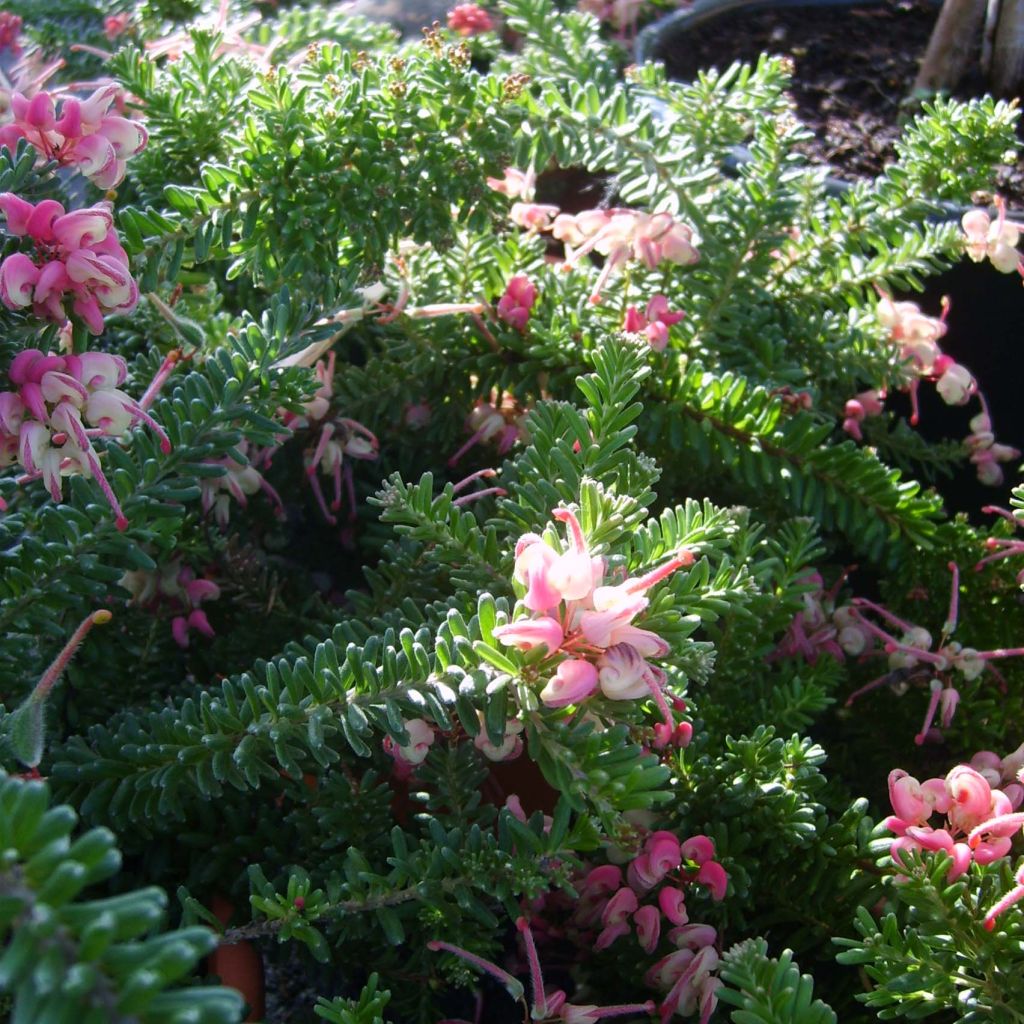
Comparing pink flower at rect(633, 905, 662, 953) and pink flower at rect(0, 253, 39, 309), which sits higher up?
pink flower at rect(0, 253, 39, 309)

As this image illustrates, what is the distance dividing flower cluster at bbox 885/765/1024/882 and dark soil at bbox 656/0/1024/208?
2.39 feet

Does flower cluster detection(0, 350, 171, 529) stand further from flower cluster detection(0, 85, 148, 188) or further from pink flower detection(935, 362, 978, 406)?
pink flower detection(935, 362, 978, 406)

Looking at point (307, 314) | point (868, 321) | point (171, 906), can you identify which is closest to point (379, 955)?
point (171, 906)

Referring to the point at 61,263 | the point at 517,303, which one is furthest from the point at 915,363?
the point at 61,263

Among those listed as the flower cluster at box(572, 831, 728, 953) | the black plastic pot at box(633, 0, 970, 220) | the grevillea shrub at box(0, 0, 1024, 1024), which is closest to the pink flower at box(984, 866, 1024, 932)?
the grevillea shrub at box(0, 0, 1024, 1024)

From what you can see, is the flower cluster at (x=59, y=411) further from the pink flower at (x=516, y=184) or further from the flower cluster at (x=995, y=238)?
the flower cluster at (x=995, y=238)

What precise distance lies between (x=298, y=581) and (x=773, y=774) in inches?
14.5

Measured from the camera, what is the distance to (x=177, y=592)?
0.70 m

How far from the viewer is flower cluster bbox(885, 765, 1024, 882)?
0.51 m

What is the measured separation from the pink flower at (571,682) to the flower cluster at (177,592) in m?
0.33

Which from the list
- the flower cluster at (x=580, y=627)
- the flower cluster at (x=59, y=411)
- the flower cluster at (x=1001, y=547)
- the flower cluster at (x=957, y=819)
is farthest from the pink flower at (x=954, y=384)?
the flower cluster at (x=59, y=411)

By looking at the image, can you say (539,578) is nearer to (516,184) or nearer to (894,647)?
(894,647)

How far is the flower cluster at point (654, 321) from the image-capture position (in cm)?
74

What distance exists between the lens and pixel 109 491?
0.50m
